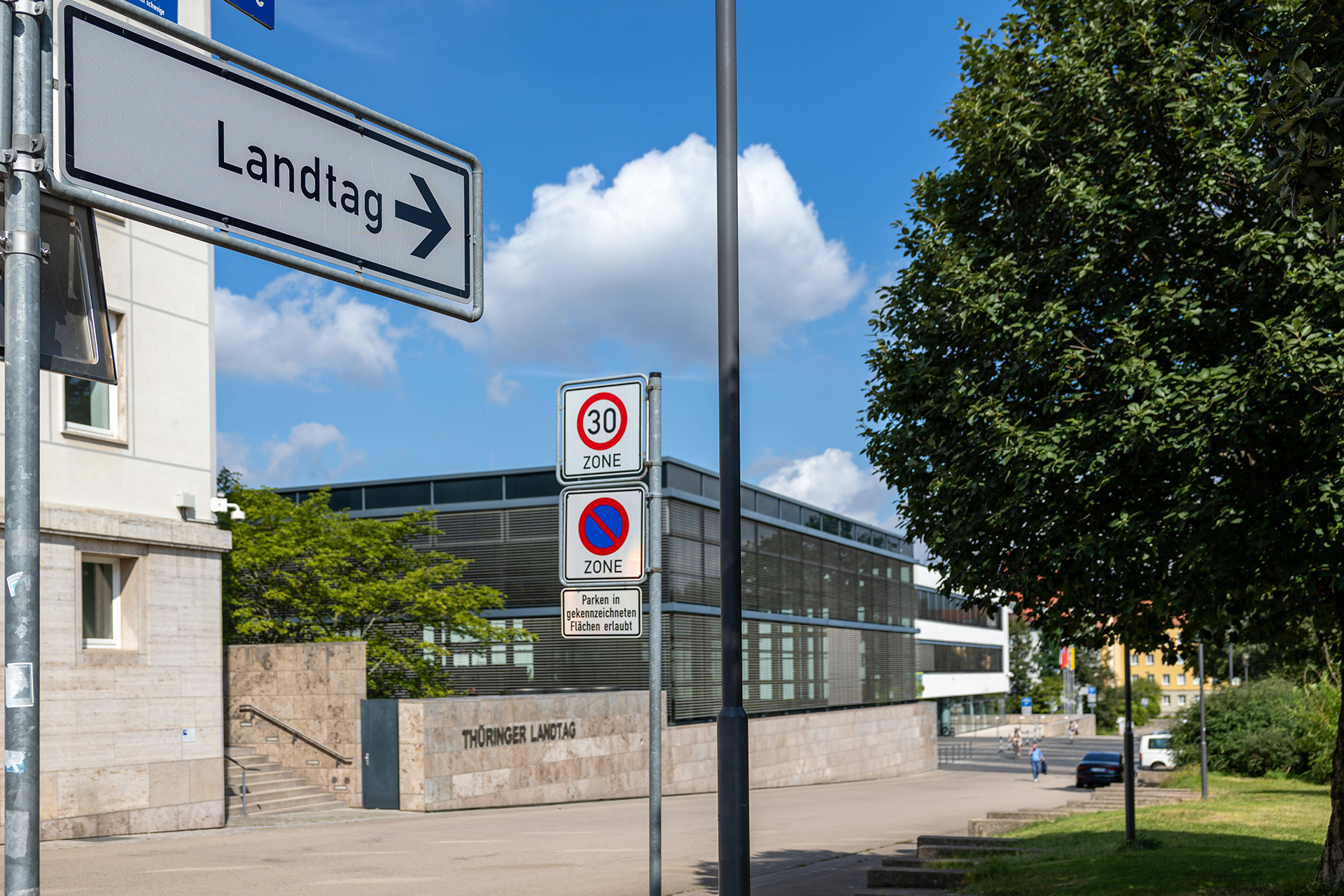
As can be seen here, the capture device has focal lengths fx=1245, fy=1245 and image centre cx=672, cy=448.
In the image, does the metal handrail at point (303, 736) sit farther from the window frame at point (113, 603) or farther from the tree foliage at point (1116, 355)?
the tree foliage at point (1116, 355)

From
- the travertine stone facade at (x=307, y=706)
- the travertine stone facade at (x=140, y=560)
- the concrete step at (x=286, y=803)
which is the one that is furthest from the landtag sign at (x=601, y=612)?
the travertine stone facade at (x=307, y=706)

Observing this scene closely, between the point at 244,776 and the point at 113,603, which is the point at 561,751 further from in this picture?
the point at 113,603

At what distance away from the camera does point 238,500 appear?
32094 millimetres

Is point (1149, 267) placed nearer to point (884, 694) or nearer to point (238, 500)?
point (238, 500)

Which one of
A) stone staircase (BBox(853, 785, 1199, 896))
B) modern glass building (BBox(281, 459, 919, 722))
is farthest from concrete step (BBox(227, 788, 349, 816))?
stone staircase (BBox(853, 785, 1199, 896))

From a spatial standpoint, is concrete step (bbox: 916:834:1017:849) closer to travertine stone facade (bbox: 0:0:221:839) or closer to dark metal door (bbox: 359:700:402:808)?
travertine stone facade (bbox: 0:0:221:839)

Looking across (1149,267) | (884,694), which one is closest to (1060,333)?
(1149,267)

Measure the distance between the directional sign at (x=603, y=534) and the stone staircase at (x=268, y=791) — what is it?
1724 centimetres

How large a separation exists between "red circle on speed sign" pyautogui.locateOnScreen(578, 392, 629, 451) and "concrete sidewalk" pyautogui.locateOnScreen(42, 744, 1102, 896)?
25.7ft

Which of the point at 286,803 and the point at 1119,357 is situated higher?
the point at 1119,357

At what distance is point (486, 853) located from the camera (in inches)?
717

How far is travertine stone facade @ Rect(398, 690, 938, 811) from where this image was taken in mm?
25688

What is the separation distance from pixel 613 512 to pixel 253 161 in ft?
15.2

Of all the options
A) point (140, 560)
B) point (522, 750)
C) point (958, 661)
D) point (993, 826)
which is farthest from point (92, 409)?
point (958, 661)
